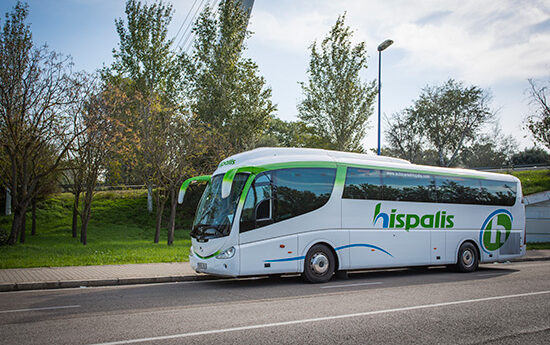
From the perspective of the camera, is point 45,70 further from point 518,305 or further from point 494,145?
point 494,145

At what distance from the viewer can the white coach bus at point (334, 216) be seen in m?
11.0

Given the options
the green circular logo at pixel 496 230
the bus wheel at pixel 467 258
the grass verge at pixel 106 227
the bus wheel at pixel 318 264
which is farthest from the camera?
the grass verge at pixel 106 227

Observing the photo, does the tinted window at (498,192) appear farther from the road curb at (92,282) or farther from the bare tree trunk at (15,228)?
the bare tree trunk at (15,228)

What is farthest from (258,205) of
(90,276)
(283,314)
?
(90,276)

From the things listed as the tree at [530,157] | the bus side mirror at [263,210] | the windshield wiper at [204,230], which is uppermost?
the tree at [530,157]

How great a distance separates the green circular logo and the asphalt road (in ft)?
15.4

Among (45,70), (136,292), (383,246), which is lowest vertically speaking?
(136,292)

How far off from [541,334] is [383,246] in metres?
7.08

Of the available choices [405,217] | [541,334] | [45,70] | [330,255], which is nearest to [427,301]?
[541,334]

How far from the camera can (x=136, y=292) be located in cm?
987

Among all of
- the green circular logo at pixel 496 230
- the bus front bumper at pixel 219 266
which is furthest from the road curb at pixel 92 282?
the green circular logo at pixel 496 230

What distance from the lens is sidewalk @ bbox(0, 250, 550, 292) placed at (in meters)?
10.5

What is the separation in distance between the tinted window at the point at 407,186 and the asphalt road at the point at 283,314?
3.23 meters

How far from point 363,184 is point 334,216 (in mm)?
1491
